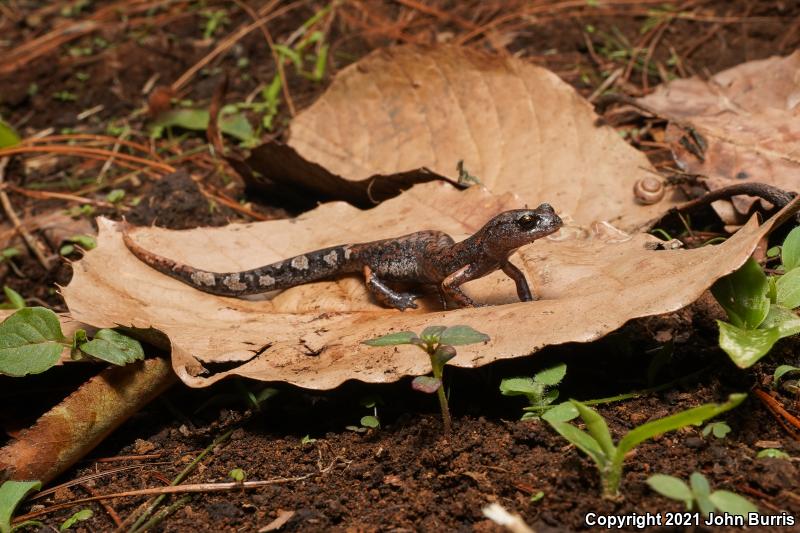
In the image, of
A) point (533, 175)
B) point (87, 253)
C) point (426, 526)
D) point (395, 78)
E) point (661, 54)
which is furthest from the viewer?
point (661, 54)

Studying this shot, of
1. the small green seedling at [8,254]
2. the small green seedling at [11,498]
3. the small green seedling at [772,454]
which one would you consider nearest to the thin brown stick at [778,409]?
the small green seedling at [772,454]

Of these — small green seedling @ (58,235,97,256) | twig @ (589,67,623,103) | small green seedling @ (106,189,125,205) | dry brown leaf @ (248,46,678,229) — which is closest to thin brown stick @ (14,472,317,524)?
dry brown leaf @ (248,46,678,229)

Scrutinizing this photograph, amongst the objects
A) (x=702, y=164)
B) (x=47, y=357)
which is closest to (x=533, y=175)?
(x=702, y=164)

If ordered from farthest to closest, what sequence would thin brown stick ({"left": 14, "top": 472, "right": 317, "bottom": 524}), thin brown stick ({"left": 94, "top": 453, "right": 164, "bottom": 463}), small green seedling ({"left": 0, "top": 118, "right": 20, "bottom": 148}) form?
small green seedling ({"left": 0, "top": 118, "right": 20, "bottom": 148}) < thin brown stick ({"left": 94, "top": 453, "right": 164, "bottom": 463}) < thin brown stick ({"left": 14, "top": 472, "right": 317, "bottom": 524})

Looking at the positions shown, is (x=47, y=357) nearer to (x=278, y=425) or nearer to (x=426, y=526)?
(x=278, y=425)

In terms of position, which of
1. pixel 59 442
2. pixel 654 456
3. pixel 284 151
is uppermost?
pixel 284 151

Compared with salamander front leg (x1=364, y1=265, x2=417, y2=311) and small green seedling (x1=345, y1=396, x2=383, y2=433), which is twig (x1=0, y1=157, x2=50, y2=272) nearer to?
salamander front leg (x1=364, y1=265, x2=417, y2=311)
